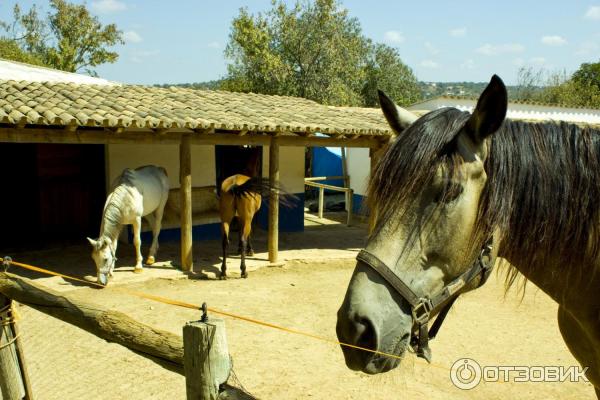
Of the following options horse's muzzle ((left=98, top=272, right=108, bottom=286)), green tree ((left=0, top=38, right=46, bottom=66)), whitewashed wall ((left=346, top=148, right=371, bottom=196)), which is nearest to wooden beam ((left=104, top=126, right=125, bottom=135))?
horse's muzzle ((left=98, top=272, right=108, bottom=286))

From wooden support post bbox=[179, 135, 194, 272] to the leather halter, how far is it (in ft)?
22.2

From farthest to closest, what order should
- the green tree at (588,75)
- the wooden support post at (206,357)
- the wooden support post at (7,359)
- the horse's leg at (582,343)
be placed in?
1. the green tree at (588,75)
2. the wooden support post at (7,359)
3. the horse's leg at (582,343)
4. the wooden support post at (206,357)

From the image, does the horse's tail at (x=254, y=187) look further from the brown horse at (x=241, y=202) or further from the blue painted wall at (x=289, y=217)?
the blue painted wall at (x=289, y=217)

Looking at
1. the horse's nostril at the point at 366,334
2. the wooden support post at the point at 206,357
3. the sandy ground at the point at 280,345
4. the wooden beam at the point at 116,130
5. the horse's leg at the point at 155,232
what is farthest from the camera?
the horse's leg at the point at 155,232

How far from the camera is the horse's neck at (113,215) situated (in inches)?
291

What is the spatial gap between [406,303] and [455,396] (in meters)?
3.00

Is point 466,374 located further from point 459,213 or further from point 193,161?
point 193,161

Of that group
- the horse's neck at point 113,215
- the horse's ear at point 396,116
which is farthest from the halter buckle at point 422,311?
the horse's neck at point 113,215

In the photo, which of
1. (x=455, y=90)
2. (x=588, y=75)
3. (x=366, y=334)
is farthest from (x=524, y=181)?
(x=455, y=90)

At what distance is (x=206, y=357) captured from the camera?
5.78 ft

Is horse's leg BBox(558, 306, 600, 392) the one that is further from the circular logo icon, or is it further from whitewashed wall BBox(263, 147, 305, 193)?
whitewashed wall BBox(263, 147, 305, 193)

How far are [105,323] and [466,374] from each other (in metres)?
3.28

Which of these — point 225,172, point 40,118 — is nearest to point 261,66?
point 225,172

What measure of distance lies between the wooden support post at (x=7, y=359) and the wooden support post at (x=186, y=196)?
5.07 metres
